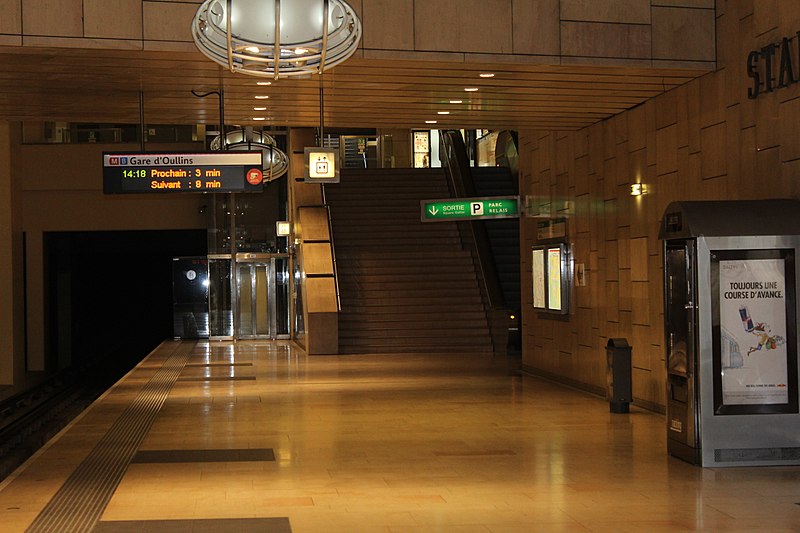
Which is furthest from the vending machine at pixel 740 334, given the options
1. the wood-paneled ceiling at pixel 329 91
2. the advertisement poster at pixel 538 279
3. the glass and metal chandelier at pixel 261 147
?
the glass and metal chandelier at pixel 261 147

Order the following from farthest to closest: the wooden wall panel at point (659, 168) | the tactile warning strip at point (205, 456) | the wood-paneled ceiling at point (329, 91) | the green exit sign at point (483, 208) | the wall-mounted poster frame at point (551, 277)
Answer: the green exit sign at point (483, 208), the wall-mounted poster frame at point (551, 277), the wood-paneled ceiling at point (329, 91), the wooden wall panel at point (659, 168), the tactile warning strip at point (205, 456)

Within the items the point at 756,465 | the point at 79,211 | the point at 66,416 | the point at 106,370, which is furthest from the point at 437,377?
the point at 106,370

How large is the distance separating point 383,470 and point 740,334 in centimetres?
282

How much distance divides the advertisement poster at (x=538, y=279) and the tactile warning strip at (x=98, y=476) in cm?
510

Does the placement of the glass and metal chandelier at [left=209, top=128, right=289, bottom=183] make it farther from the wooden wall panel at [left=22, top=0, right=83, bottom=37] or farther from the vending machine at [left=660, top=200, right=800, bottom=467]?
the vending machine at [left=660, top=200, right=800, bottom=467]

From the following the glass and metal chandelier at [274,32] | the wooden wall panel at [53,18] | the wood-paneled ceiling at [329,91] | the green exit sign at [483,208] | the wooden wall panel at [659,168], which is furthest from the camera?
the green exit sign at [483,208]

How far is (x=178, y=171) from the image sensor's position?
11195 millimetres

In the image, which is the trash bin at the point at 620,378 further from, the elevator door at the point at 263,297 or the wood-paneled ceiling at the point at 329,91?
the elevator door at the point at 263,297

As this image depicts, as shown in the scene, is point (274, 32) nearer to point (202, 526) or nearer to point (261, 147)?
point (202, 526)

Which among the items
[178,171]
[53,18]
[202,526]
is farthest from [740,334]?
[178,171]

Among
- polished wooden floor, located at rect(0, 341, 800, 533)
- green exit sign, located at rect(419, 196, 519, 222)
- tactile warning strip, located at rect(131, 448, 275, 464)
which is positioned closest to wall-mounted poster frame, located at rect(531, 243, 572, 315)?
green exit sign, located at rect(419, 196, 519, 222)

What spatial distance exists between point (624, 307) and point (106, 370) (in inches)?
958

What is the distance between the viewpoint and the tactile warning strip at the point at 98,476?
6.27 m

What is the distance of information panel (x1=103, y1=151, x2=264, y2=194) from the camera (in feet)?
36.6
